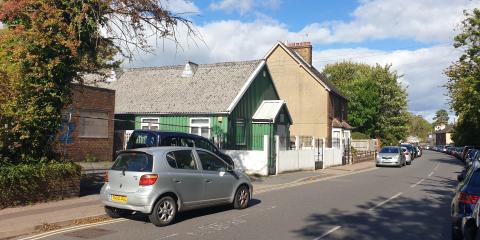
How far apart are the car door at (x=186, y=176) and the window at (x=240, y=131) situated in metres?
15.2

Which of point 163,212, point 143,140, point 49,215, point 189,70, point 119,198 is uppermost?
point 189,70

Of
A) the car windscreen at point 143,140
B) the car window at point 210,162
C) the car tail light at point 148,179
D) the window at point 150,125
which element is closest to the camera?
the car tail light at point 148,179

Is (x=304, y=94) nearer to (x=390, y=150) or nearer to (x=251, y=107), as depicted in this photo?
(x=390, y=150)

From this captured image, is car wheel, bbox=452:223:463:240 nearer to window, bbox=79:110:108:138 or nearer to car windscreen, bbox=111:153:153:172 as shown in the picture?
car windscreen, bbox=111:153:153:172

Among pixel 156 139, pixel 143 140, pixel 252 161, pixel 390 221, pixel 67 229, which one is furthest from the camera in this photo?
pixel 252 161

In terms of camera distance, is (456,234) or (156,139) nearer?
(456,234)

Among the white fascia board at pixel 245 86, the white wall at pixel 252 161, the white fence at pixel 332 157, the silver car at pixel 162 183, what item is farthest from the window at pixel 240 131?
the silver car at pixel 162 183

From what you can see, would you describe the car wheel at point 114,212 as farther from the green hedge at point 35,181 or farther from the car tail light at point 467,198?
the car tail light at point 467,198

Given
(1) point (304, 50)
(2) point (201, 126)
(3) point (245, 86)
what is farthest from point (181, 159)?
(1) point (304, 50)

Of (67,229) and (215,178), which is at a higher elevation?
(215,178)

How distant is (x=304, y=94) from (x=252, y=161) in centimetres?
1843

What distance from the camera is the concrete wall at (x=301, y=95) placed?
3850 cm

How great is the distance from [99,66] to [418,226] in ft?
31.6

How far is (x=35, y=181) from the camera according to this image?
11.9 meters
